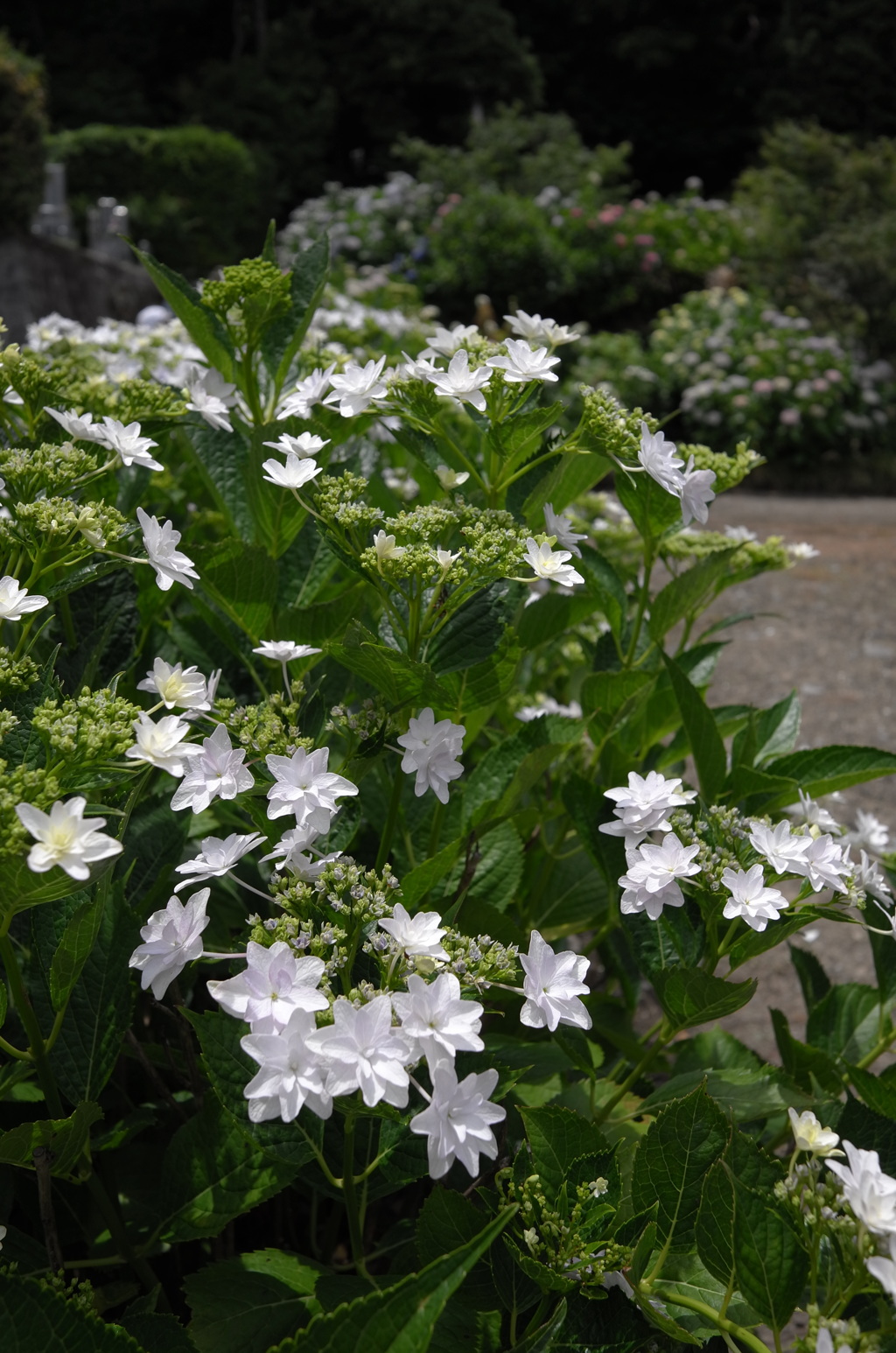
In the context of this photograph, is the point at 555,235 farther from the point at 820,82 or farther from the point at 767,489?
the point at 820,82

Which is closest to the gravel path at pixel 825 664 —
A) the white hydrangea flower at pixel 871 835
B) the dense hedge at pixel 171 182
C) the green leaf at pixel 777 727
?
the white hydrangea flower at pixel 871 835

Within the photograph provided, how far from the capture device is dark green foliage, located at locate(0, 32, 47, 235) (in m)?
7.69

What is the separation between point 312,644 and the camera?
1159mm

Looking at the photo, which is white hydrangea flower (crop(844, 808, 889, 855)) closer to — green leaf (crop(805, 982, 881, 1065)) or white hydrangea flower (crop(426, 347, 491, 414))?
green leaf (crop(805, 982, 881, 1065))

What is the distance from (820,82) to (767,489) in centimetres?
1683

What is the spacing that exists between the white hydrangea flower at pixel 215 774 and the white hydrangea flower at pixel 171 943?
81mm

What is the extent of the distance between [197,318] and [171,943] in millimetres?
791

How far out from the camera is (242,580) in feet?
3.61

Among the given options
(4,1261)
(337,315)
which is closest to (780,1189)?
(4,1261)

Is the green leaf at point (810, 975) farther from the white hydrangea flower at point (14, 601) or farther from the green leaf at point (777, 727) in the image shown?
the white hydrangea flower at point (14, 601)

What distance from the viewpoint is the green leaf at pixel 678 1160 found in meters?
0.83

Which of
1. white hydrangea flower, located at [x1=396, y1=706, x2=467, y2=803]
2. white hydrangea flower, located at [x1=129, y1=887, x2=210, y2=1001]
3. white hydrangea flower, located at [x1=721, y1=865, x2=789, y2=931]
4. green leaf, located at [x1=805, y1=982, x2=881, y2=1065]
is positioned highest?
white hydrangea flower, located at [x1=396, y1=706, x2=467, y2=803]

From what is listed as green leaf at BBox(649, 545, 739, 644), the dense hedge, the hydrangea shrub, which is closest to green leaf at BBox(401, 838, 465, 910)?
the hydrangea shrub

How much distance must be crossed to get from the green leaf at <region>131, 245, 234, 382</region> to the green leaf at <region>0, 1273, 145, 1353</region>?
982 millimetres
